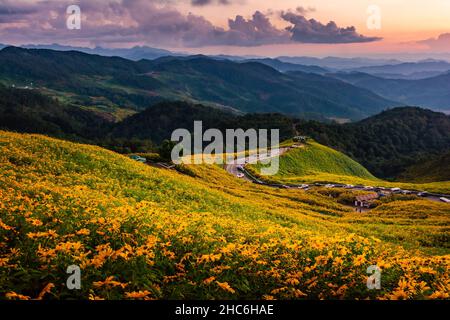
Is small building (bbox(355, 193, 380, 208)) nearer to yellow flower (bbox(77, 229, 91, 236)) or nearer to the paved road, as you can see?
the paved road

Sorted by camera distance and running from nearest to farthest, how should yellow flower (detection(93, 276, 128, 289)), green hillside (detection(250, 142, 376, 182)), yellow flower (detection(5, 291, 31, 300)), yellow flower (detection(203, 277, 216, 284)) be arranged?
yellow flower (detection(5, 291, 31, 300))
yellow flower (detection(93, 276, 128, 289))
yellow flower (detection(203, 277, 216, 284))
green hillside (detection(250, 142, 376, 182))

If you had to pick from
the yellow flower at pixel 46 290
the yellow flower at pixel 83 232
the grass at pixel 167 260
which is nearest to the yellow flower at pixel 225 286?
the grass at pixel 167 260

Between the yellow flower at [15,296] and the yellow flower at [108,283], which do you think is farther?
the yellow flower at [108,283]

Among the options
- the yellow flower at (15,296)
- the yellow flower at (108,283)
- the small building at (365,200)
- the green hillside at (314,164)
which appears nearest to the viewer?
the yellow flower at (15,296)

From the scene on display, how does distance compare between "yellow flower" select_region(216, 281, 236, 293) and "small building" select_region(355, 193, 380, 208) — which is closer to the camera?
"yellow flower" select_region(216, 281, 236, 293)

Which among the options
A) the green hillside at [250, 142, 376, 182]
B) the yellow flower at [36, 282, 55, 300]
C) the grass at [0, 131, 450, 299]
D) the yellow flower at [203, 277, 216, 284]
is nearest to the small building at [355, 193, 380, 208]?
the green hillside at [250, 142, 376, 182]

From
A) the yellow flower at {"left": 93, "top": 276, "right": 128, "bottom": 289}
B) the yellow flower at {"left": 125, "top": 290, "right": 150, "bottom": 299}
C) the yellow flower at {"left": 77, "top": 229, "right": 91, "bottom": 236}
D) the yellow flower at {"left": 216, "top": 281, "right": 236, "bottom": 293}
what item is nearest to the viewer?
the yellow flower at {"left": 125, "top": 290, "right": 150, "bottom": 299}

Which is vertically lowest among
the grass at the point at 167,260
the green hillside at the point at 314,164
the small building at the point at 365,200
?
the green hillside at the point at 314,164

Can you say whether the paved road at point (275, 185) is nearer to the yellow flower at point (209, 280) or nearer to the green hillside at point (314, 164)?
the green hillside at point (314, 164)

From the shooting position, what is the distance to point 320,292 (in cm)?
1050

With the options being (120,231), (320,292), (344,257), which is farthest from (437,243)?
(120,231)

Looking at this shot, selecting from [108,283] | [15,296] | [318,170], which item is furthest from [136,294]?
[318,170]
